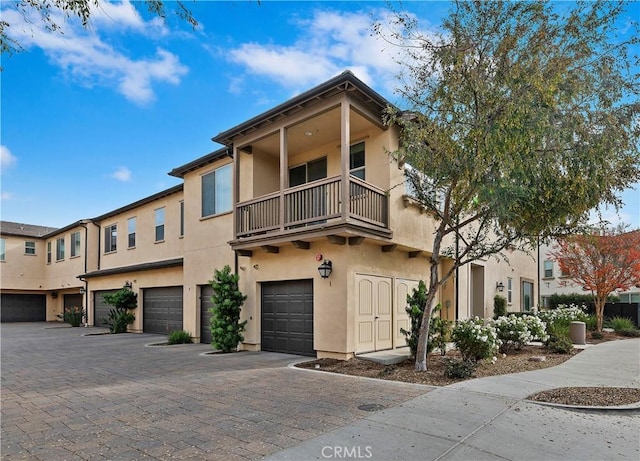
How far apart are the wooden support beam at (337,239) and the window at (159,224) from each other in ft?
39.1

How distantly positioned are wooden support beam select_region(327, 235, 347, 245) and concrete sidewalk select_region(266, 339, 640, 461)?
4.40 metres

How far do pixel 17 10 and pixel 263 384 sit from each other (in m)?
6.77

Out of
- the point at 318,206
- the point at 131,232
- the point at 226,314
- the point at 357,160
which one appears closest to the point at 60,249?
the point at 131,232

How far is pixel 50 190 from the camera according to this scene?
15.5 m

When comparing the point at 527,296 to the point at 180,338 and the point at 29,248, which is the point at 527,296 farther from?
the point at 29,248

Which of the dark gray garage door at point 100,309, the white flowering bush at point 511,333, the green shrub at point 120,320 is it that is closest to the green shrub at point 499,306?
the white flowering bush at point 511,333

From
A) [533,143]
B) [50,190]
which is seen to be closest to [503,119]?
[533,143]

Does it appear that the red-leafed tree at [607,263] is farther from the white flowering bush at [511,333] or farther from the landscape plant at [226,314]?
the landscape plant at [226,314]

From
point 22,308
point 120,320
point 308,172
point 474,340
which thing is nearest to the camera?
point 474,340

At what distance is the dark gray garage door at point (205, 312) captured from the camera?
1531 centimetres

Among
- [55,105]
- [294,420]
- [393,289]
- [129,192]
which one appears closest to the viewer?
[294,420]

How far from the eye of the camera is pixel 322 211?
10648mm

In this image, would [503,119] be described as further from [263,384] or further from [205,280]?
[205,280]

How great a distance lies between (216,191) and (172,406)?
9808 millimetres
